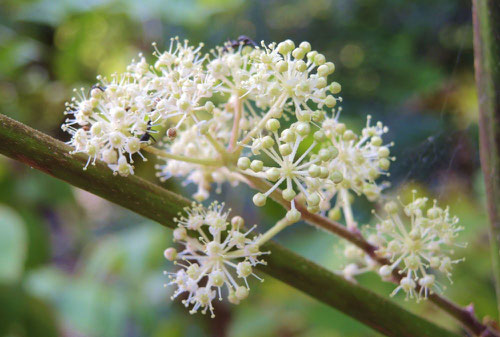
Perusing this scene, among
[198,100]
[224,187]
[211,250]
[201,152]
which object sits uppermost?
[198,100]

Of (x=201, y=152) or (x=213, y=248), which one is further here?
(x=201, y=152)

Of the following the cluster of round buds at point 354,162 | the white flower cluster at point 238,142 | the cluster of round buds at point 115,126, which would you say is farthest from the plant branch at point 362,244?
the cluster of round buds at point 115,126

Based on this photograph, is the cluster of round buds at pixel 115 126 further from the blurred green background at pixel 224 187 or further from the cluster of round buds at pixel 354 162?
the blurred green background at pixel 224 187

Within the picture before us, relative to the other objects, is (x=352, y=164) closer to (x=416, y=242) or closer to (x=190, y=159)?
(x=416, y=242)

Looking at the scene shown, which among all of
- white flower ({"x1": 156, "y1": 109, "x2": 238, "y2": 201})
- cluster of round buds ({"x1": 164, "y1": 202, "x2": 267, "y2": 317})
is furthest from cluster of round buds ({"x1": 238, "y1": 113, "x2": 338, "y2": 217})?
white flower ({"x1": 156, "y1": 109, "x2": 238, "y2": 201})

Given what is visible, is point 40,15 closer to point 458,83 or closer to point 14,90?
point 14,90

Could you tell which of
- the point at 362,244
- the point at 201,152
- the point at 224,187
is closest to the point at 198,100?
the point at 201,152
